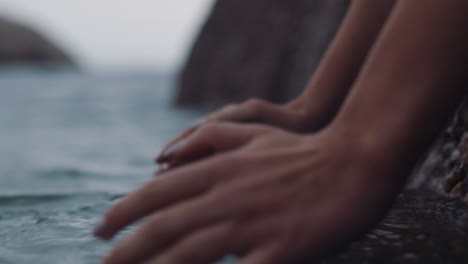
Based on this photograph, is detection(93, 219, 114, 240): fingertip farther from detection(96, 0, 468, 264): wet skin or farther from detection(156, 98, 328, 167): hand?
detection(156, 98, 328, 167): hand

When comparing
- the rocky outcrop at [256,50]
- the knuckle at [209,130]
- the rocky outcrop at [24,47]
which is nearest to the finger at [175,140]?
the knuckle at [209,130]

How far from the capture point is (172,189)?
0.64m

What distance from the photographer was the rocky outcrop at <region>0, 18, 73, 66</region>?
3341 centimetres

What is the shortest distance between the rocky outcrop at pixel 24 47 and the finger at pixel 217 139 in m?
36.2

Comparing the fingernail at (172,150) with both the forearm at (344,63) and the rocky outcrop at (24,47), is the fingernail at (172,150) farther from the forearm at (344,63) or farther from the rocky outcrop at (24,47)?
the rocky outcrop at (24,47)

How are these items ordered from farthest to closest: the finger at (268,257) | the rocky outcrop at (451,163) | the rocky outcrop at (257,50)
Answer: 1. the rocky outcrop at (257,50)
2. the rocky outcrop at (451,163)
3. the finger at (268,257)

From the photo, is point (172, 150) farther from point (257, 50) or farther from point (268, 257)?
point (257, 50)

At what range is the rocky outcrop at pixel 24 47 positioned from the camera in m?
33.4

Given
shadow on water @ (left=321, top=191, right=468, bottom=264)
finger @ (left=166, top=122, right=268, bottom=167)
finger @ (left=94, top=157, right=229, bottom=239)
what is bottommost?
shadow on water @ (left=321, top=191, right=468, bottom=264)

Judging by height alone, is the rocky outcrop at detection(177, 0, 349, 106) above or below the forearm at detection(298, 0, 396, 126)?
above

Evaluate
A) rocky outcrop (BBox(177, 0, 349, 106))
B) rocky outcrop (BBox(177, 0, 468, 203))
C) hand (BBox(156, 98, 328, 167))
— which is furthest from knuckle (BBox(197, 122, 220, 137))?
rocky outcrop (BBox(177, 0, 349, 106))

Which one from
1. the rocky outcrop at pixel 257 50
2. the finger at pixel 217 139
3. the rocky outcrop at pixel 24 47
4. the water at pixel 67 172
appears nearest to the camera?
the finger at pixel 217 139

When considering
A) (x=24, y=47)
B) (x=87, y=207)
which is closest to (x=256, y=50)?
(x=87, y=207)

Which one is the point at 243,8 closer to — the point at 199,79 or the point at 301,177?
the point at 199,79
